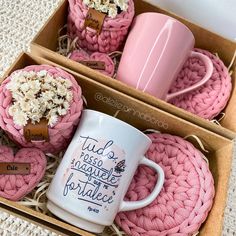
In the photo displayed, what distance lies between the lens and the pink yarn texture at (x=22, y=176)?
27.9 inches

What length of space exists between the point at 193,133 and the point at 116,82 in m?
0.15

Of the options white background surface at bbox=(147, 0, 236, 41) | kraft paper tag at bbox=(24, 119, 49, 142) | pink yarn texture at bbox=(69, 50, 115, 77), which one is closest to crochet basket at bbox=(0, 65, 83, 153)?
kraft paper tag at bbox=(24, 119, 49, 142)

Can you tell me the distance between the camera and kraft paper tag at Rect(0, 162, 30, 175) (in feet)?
2.37

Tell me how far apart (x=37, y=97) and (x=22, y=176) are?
125 millimetres

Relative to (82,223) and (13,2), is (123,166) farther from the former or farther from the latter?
(13,2)

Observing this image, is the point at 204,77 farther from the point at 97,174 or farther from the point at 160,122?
the point at 97,174

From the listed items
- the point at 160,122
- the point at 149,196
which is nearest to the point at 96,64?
the point at 160,122

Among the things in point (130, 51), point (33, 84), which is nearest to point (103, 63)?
point (130, 51)

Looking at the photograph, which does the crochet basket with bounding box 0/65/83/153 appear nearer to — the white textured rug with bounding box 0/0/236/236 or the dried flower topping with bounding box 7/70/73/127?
the dried flower topping with bounding box 7/70/73/127

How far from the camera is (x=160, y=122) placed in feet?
2.62

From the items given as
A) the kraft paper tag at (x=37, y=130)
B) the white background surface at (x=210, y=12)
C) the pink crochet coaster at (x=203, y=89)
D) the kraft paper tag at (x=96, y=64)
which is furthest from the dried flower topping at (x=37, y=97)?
the white background surface at (x=210, y=12)

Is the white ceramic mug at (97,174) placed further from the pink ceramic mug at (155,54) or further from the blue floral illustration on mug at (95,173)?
A: the pink ceramic mug at (155,54)

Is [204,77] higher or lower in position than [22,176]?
higher

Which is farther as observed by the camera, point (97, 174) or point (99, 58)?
point (99, 58)
